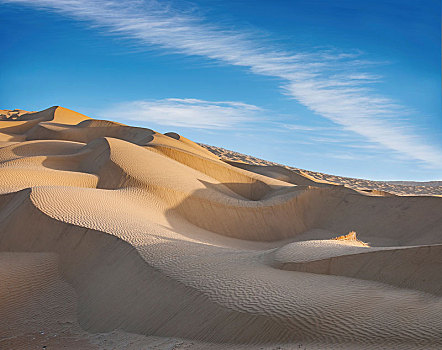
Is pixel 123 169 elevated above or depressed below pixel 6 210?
above

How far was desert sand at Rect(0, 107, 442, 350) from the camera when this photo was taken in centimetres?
378

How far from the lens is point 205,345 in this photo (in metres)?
3.81

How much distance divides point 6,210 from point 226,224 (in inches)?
198

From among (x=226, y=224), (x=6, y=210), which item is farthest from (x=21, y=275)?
(x=226, y=224)

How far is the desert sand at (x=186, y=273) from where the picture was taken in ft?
12.4

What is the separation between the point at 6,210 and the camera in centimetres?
814

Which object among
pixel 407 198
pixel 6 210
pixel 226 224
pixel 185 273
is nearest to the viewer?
pixel 185 273

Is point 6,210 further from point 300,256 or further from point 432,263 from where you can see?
point 432,263

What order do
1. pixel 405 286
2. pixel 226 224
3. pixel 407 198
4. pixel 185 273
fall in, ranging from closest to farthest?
pixel 405 286, pixel 185 273, pixel 226 224, pixel 407 198

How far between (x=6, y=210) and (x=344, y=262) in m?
6.71

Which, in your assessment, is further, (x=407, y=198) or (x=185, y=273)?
(x=407, y=198)

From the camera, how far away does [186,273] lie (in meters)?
5.00

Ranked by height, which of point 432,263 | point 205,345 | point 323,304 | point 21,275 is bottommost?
point 21,275

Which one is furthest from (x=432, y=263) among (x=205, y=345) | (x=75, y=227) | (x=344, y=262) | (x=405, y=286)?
(x=75, y=227)
